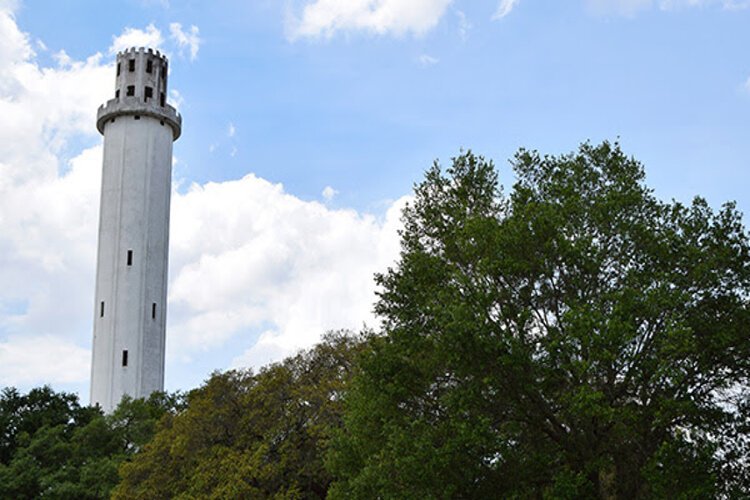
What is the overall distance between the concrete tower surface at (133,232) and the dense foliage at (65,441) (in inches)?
226

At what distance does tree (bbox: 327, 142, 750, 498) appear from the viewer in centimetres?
1717

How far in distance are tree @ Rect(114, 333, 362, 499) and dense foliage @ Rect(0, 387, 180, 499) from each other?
4961 mm

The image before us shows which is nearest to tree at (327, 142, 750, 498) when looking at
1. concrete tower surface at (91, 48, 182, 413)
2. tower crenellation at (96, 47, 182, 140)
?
concrete tower surface at (91, 48, 182, 413)

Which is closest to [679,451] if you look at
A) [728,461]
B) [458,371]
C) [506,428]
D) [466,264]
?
[728,461]

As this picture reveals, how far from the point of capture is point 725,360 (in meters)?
18.2

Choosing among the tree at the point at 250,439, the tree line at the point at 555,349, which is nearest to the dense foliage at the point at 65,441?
the tree at the point at 250,439

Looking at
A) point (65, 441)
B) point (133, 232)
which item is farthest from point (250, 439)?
point (133, 232)

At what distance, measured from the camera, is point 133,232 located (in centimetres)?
4822

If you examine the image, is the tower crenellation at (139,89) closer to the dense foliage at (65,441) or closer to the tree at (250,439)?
the dense foliage at (65,441)

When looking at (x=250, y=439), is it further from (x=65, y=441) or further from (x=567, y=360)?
(x=65, y=441)

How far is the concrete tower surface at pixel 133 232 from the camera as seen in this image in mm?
46438

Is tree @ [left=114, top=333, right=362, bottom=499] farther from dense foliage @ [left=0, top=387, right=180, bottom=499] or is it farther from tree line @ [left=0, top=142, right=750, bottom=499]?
dense foliage @ [left=0, top=387, right=180, bottom=499]

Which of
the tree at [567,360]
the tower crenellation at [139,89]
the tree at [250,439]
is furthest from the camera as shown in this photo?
the tower crenellation at [139,89]

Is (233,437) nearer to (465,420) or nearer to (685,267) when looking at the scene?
(465,420)
